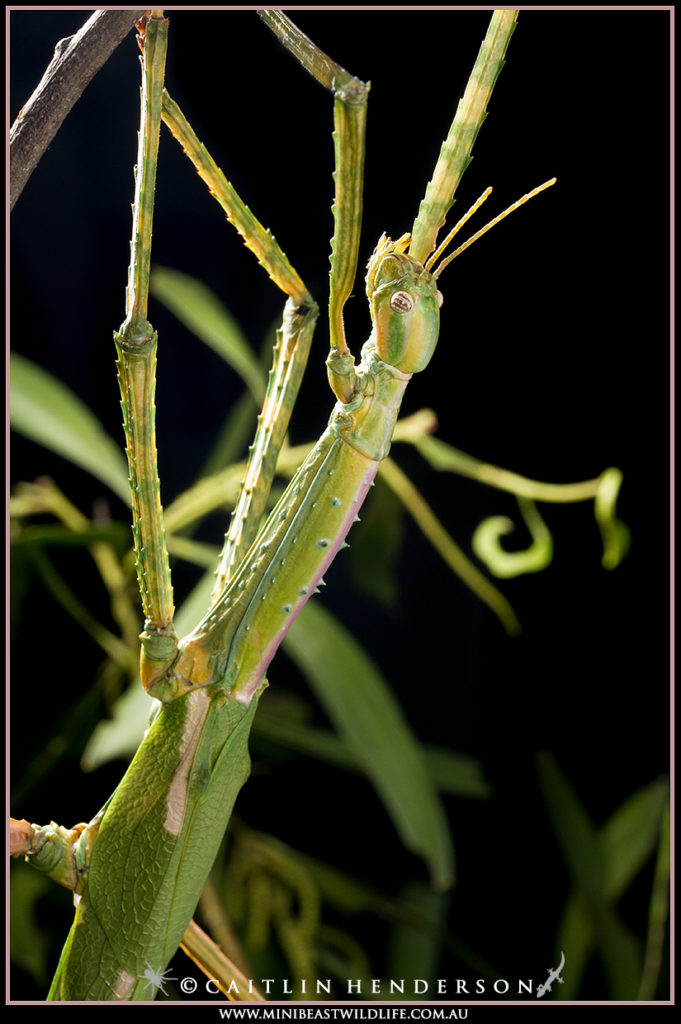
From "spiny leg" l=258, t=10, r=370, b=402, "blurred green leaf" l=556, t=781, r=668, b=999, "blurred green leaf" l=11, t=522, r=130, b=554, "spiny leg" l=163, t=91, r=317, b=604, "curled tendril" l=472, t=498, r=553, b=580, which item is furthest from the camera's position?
"blurred green leaf" l=556, t=781, r=668, b=999

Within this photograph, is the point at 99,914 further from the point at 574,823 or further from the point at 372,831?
the point at 372,831

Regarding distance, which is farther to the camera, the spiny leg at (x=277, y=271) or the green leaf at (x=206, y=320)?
the green leaf at (x=206, y=320)

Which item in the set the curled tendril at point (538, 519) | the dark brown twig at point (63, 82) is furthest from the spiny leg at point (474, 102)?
the curled tendril at point (538, 519)

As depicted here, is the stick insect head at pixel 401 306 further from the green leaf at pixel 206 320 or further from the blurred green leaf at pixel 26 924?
the blurred green leaf at pixel 26 924

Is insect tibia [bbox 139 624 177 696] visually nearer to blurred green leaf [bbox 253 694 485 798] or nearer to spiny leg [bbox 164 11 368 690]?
spiny leg [bbox 164 11 368 690]

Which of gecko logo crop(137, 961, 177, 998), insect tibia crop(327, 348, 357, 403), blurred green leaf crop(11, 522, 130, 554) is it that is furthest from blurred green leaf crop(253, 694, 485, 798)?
insect tibia crop(327, 348, 357, 403)

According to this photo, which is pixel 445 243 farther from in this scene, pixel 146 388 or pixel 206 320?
pixel 206 320

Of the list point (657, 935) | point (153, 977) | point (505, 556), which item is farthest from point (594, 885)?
point (153, 977)

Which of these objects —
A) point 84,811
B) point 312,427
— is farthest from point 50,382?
point 84,811
